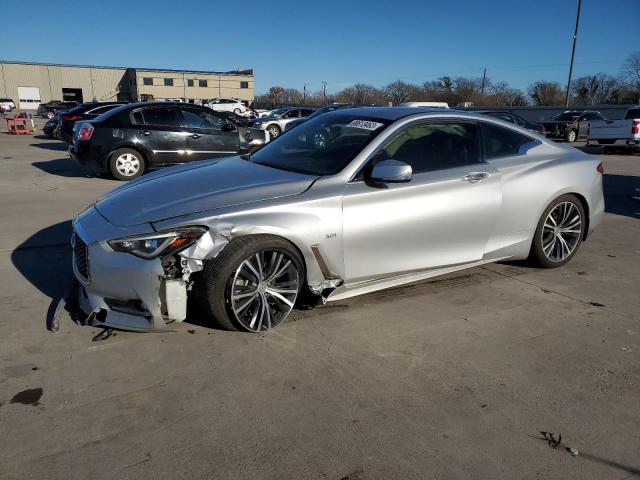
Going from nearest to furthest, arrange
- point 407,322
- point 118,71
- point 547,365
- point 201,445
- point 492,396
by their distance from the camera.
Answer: point 201,445 < point 492,396 < point 547,365 < point 407,322 < point 118,71

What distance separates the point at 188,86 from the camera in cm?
8656

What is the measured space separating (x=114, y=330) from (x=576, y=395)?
3012mm

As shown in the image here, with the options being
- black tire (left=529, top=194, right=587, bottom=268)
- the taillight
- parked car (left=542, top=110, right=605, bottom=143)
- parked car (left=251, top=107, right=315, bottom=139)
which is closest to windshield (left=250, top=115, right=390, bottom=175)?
black tire (left=529, top=194, right=587, bottom=268)

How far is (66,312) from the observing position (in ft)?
12.8

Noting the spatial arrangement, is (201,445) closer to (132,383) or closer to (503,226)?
(132,383)

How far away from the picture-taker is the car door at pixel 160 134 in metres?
10.2

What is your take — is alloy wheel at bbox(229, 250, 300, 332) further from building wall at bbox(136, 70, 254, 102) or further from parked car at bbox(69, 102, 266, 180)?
building wall at bbox(136, 70, 254, 102)

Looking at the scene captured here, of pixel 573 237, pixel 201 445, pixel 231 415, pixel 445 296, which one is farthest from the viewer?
pixel 573 237

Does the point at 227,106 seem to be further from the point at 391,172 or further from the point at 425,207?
the point at 391,172

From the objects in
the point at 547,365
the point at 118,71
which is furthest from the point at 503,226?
the point at 118,71

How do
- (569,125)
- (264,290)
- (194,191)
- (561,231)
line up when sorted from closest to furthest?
(264,290), (194,191), (561,231), (569,125)

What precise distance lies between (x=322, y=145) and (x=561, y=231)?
102 inches

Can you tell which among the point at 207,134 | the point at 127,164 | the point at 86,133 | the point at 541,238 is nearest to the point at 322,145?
the point at 541,238

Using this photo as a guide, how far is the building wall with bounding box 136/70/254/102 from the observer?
84256 mm
